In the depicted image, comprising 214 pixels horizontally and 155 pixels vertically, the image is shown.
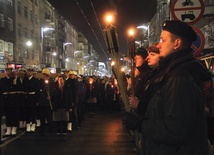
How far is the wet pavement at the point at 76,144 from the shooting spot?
873cm

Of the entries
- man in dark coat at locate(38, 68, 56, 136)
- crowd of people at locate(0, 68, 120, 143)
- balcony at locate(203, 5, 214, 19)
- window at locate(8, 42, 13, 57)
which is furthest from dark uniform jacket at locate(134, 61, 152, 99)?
window at locate(8, 42, 13, 57)

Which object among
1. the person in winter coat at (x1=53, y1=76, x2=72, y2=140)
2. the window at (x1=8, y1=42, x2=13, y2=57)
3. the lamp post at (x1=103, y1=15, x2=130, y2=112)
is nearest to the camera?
the lamp post at (x1=103, y1=15, x2=130, y2=112)

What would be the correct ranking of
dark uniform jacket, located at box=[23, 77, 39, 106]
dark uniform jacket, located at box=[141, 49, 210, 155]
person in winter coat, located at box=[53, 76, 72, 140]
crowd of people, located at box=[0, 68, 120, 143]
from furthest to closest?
dark uniform jacket, located at box=[23, 77, 39, 106] → crowd of people, located at box=[0, 68, 120, 143] → person in winter coat, located at box=[53, 76, 72, 140] → dark uniform jacket, located at box=[141, 49, 210, 155]

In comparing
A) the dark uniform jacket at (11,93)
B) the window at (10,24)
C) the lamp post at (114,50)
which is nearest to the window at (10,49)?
the window at (10,24)

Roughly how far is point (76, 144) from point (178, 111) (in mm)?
7934

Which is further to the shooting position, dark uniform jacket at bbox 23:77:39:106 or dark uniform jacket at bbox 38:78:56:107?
dark uniform jacket at bbox 23:77:39:106

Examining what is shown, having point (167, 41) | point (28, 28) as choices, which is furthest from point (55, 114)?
point (28, 28)

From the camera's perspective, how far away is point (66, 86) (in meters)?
11.4

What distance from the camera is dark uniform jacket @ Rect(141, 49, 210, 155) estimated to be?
2162mm

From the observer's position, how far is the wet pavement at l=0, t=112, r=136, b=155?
8.73m

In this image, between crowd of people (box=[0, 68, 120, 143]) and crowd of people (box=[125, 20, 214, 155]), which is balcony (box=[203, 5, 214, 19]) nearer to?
crowd of people (box=[0, 68, 120, 143])

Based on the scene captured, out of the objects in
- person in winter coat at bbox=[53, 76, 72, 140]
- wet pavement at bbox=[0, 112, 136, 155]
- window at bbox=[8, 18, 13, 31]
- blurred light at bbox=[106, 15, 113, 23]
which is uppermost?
window at bbox=[8, 18, 13, 31]

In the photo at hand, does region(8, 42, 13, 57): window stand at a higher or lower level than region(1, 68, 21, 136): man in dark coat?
higher

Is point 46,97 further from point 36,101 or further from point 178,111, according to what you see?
point 178,111
